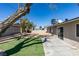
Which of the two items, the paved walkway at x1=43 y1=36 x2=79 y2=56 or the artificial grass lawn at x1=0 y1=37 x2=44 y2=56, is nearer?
the paved walkway at x1=43 y1=36 x2=79 y2=56

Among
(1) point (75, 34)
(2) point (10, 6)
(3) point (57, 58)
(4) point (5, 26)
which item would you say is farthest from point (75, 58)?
(2) point (10, 6)

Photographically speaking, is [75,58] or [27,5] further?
[27,5]

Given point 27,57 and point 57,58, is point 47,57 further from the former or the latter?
point 27,57

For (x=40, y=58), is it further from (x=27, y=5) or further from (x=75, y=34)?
(x=75, y=34)

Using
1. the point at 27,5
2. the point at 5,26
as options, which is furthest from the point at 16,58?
the point at 27,5

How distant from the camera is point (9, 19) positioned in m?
9.30

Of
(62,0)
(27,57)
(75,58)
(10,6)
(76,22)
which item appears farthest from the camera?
(10,6)

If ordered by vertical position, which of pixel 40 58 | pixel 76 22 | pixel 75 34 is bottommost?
pixel 40 58

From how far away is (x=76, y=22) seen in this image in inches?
500

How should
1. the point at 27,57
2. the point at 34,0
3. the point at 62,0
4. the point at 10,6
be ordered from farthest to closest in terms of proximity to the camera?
the point at 10,6 → the point at 34,0 → the point at 62,0 → the point at 27,57

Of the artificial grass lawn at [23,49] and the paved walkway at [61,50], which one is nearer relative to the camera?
the paved walkway at [61,50]

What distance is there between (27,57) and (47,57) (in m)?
1.12

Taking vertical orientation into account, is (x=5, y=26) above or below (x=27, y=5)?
below

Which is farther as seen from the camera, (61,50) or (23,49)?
(23,49)
